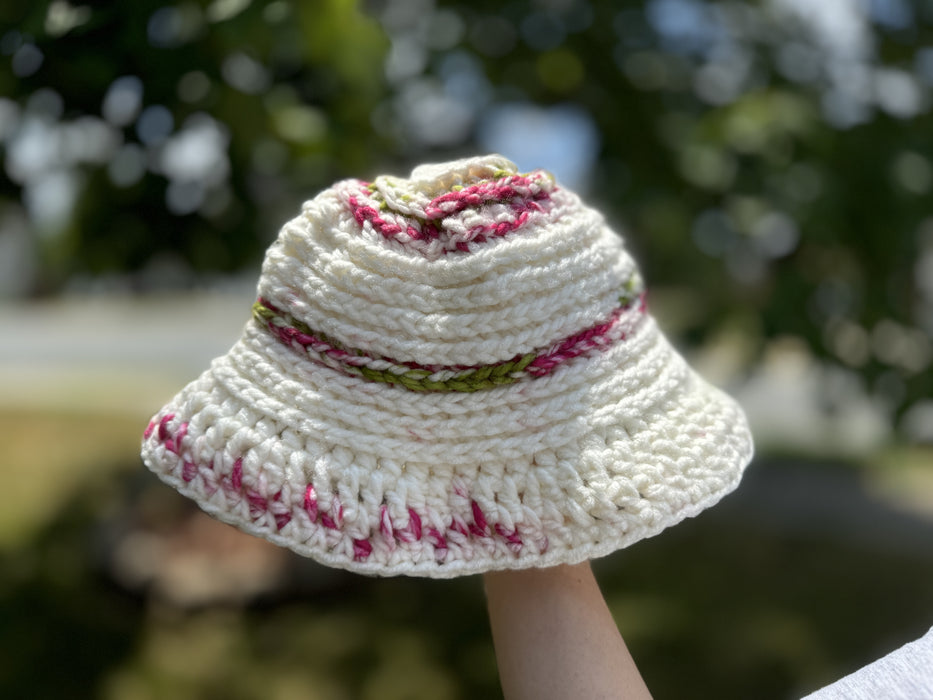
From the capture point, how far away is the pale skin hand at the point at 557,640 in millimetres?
691

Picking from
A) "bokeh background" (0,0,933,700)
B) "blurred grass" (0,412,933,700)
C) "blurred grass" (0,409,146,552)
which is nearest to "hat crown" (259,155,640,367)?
"bokeh background" (0,0,933,700)

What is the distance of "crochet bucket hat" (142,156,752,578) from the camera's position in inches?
26.4

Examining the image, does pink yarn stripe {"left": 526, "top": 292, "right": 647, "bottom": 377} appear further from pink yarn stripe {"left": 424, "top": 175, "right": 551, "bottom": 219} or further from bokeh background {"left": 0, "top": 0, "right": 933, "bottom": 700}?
bokeh background {"left": 0, "top": 0, "right": 933, "bottom": 700}

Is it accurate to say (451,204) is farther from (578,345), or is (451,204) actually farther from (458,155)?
(458,155)

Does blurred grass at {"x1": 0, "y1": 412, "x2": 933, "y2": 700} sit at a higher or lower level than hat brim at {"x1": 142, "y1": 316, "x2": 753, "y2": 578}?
lower

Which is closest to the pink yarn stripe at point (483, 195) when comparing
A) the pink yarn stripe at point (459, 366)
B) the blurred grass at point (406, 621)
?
the pink yarn stripe at point (459, 366)

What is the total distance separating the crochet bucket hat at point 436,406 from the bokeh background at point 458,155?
0.56 m

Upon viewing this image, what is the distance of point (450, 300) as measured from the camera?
0.71 meters

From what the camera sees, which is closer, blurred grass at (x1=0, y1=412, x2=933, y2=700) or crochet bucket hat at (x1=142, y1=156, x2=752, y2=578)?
crochet bucket hat at (x1=142, y1=156, x2=752, y2=578)

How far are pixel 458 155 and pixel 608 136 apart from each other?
0.64 m

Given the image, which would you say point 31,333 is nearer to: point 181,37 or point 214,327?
point 214,327

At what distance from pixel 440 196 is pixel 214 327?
393 inches

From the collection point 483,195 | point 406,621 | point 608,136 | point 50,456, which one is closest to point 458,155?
point 608,136

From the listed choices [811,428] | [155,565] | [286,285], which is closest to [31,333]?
[155,565]
